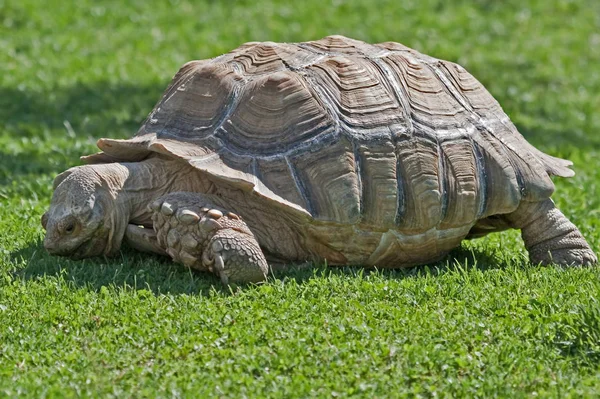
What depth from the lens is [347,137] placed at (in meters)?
6.48

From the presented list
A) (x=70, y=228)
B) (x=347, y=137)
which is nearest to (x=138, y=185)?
(x=70, y=228)

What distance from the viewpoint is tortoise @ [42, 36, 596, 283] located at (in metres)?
6.34

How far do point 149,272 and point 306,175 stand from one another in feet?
3.90

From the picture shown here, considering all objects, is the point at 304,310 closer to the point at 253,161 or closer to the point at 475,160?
the point at 253,161

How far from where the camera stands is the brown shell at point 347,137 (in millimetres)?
6379

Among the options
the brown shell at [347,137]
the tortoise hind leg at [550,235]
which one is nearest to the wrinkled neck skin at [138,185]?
the brown shell at [347,137]

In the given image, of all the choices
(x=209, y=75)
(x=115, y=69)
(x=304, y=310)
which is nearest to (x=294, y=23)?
(x=115, y=69)

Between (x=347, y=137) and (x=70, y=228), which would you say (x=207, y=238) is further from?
(x=347, y=137)

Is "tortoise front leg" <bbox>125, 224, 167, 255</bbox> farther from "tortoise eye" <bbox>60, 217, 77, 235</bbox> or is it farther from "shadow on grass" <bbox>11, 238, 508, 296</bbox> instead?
"tortoise eye" <bbox>60, 217, 77, 235</bbox>

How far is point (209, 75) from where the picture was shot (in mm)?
6824

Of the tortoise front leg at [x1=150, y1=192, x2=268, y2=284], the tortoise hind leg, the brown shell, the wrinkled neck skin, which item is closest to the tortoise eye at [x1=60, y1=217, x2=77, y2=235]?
the wrinkled neck skin

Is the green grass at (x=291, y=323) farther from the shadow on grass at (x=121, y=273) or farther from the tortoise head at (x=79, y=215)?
the tortoise head at (x=79, y=215)

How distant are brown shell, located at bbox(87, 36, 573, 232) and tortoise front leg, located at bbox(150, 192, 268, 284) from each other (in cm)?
25

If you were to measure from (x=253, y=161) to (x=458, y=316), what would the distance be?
164 centimetres
